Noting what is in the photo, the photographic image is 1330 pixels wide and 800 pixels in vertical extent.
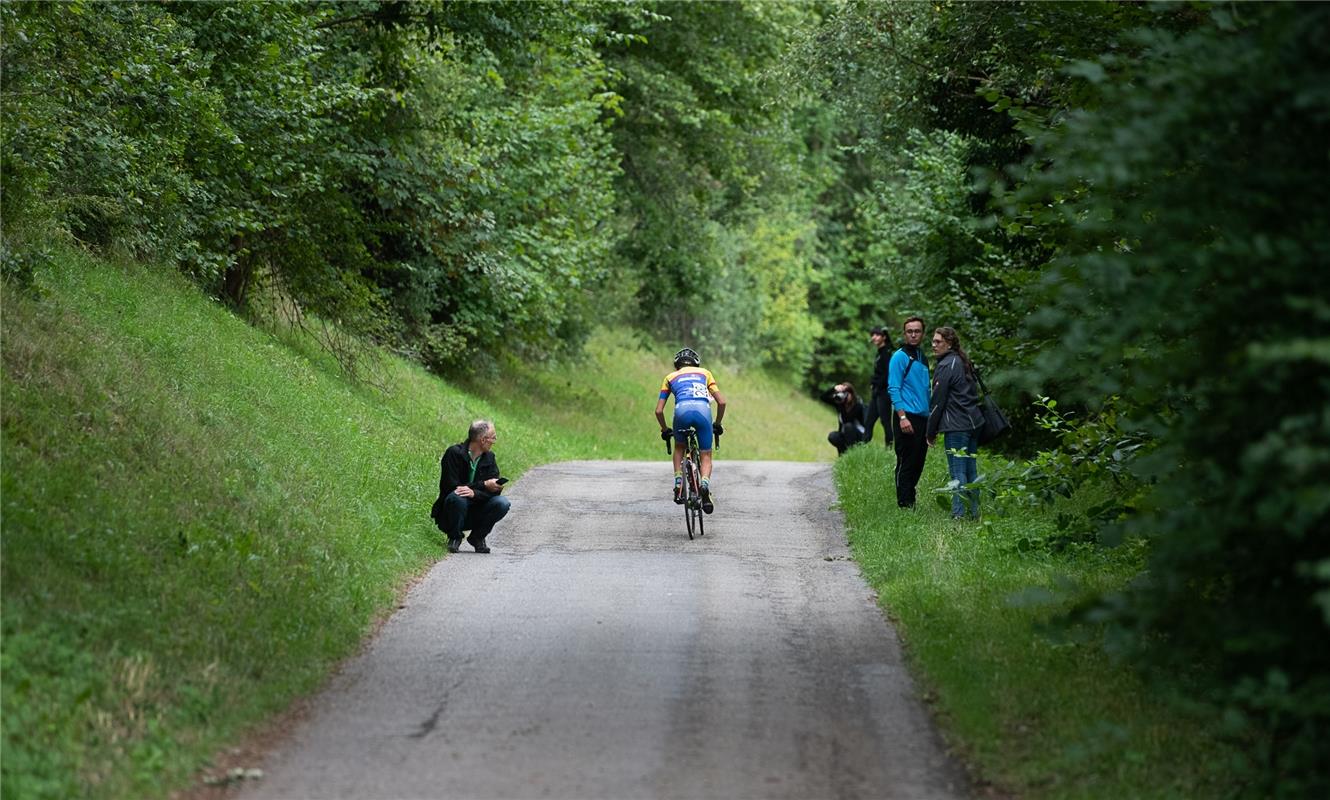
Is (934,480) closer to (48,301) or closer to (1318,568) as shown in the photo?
(48,301)

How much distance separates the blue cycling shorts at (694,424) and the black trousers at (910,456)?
1896 millimetres

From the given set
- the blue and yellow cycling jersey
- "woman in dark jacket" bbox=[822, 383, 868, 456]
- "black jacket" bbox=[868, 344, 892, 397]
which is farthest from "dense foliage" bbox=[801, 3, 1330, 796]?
"woman in dark jacket" bbox=[822, 383, 868, 456]

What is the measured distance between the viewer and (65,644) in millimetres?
8430

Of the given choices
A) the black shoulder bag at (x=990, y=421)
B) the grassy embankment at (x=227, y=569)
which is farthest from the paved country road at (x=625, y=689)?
the black shoulder bag at (x=990, y=421)

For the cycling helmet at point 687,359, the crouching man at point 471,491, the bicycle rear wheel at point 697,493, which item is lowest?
the bicycle rear wheel at point 697,493

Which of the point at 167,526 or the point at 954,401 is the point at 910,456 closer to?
the point at 954,401

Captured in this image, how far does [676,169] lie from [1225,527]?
33.3 m

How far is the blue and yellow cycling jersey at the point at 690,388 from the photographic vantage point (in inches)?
647

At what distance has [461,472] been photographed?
1434 centimetres

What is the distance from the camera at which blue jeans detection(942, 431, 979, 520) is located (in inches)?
610

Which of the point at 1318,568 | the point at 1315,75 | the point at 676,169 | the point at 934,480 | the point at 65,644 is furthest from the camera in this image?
the point at 676,169

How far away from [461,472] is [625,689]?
540cm

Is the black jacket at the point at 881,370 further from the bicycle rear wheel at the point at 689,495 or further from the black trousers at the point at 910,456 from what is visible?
the bicycle rear wheel at the point at 689,495

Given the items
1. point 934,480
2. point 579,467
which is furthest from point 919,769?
point 579,467
